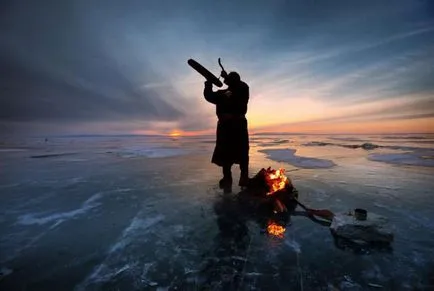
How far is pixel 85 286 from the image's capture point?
2629 mm

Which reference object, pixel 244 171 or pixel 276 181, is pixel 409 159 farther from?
→ pixel 276 181

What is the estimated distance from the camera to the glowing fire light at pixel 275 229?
13.1 ft

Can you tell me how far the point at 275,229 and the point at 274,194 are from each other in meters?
1.39

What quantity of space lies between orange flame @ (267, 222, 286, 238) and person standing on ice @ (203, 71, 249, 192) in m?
2.51

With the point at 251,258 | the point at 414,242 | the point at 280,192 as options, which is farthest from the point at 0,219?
the point at 414,242

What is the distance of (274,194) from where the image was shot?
18.1 feet

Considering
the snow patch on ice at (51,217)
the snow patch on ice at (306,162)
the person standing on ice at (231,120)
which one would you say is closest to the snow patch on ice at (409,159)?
the snow patch on ice at (306,162)

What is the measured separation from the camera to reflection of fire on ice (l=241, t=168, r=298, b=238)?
4.85m

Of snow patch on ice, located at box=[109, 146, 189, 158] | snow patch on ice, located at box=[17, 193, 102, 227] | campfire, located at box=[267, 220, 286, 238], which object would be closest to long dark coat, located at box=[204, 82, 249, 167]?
campfire, located at box=[267, 220, 286, 238]

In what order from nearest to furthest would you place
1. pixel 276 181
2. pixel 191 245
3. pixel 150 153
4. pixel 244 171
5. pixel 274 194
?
pixel 191 245 → pixel 274 194 → pixel 276 181 → pixel 244 171 → pixel 150 153

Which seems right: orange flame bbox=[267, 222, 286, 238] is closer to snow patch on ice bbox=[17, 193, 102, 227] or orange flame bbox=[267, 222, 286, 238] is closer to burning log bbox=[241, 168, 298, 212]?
burning log bbox=[241, 168, 298, 212]

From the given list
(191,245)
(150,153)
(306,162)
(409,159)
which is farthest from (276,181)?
(150,153)

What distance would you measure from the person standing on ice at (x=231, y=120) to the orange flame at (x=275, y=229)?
2.51m

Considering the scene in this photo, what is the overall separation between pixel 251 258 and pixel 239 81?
15.1ft
